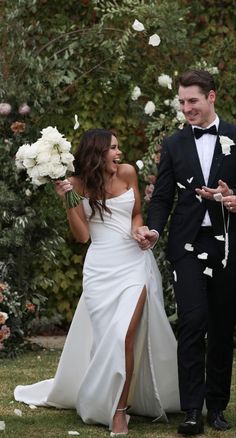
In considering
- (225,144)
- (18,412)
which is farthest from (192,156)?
(18,412)

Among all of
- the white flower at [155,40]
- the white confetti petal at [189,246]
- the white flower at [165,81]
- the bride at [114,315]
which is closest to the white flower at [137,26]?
the white flower at [155,40]

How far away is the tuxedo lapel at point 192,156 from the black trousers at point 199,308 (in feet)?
0.94

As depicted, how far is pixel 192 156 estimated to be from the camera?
614 centimetres

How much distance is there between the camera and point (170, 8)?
9.22 m

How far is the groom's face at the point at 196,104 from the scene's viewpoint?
607 centimetres

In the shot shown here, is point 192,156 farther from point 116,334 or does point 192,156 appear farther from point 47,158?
point 116,334

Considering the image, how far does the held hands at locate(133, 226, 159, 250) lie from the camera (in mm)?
6246

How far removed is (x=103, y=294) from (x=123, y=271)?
0.56ft

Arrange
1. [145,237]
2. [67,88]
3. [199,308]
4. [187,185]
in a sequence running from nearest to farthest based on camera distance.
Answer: [199,308] < [187,185] < [145,237] < [67,88]

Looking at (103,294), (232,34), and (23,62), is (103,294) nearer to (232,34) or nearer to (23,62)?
(23,62)

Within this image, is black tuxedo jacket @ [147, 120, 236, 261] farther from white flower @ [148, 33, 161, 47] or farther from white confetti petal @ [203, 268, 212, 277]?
white flower @ [148, 33, 161, 47]

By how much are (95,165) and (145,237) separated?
20.9 inches

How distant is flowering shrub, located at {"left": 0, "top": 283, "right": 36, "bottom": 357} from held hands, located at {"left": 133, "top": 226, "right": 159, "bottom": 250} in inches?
105

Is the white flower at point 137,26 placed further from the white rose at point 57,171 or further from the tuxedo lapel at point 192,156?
the white rose at point 57,171
